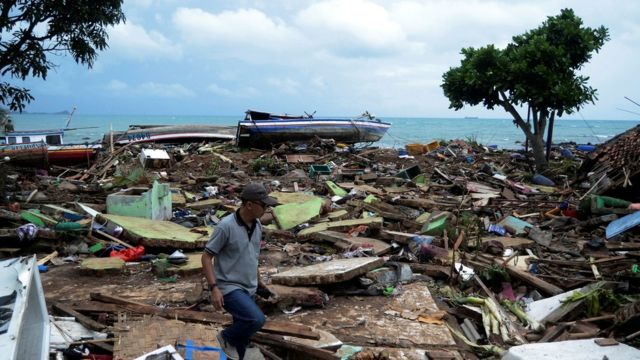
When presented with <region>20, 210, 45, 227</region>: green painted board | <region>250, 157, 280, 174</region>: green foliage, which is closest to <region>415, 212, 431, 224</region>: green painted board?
<region>20, 210, 45, 227</region>: green painted board

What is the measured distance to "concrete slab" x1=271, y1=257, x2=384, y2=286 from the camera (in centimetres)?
584

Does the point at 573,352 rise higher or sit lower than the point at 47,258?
higher

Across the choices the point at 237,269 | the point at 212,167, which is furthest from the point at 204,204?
the point at 237,269

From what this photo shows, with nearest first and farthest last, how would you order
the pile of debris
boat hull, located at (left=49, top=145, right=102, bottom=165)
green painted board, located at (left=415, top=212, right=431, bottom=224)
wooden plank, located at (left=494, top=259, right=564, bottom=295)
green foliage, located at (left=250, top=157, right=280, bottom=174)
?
the pile of debris
wooden plank, located at (left=494, top=259, right=564, bottom=295)
green painted board, located at (left=415, top=212, right=431, bottom=224)
green foliage, located at (left=250, top=157, right=280, bottom=174)
boat hull, located at (left=49, top=145, right=102, bottom=165)

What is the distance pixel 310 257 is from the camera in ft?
24.7

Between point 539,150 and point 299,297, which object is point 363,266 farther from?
point 539,150

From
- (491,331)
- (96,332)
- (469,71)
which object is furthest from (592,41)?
(96,332)

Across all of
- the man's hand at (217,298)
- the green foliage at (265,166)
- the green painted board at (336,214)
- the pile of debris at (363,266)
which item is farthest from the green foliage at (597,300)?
the green foliage at (265,166)

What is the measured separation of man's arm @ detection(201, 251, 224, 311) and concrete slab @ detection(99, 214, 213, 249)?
4088mm

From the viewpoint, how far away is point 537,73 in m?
14.1

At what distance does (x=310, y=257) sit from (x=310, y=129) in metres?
14.2

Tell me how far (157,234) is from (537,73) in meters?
11.6

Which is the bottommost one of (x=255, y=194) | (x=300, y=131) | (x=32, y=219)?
(x=32, y=219)

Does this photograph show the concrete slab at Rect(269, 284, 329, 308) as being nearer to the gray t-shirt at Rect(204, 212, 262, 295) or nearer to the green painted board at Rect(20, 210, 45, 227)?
the gray t-shirt at Rect(204, 212, 262, 295)
